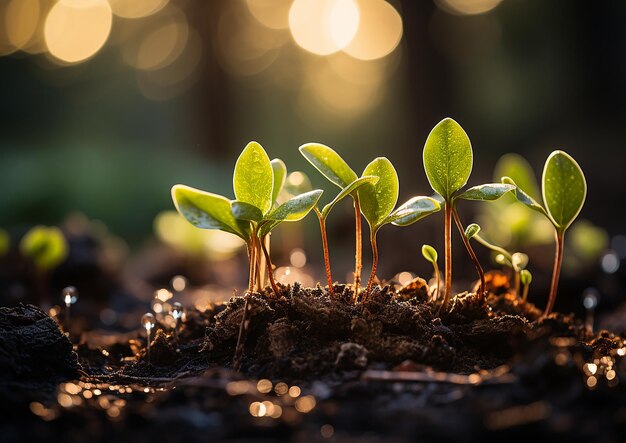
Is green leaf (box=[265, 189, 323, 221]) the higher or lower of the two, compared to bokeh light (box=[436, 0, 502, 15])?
lower

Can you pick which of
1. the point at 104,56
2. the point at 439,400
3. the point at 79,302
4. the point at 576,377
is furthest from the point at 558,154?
the point at 104,56

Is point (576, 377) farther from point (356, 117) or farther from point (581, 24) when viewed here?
point (356, 117)

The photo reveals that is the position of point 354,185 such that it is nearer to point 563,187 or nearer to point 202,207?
point 202,207

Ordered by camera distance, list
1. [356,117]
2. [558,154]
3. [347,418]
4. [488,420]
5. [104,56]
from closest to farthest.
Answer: [488,420]
[347,418]
[558,154]
[104,56]
[356,117]

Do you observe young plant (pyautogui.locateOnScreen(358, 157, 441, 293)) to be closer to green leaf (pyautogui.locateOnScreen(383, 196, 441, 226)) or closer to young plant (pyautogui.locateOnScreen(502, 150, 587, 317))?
green leaf (pyautogui.locateOnScreen(383, 196, 441, 226))

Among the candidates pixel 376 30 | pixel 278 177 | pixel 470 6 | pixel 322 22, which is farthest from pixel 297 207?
pixel 376 30

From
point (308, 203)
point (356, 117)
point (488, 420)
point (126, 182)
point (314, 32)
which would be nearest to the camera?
point (488, 420)

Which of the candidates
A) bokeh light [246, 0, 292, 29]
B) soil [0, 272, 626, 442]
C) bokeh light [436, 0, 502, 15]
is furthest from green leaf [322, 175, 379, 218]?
bokeh light [246, 0, 292, 29]
